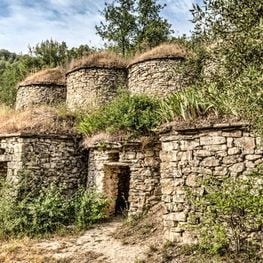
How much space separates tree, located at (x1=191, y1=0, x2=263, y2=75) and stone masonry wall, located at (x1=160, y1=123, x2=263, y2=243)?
1971mm

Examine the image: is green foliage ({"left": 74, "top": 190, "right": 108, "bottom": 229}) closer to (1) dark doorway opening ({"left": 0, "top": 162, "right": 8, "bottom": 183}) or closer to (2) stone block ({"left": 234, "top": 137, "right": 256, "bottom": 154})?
(1) dark doorway opening ({"left": 0, "top": 162, "right": 8, "bottom": 183})

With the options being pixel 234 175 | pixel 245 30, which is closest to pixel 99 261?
pixel 234 175

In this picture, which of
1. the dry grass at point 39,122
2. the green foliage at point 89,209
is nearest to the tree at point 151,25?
the dry grass at point 39,122

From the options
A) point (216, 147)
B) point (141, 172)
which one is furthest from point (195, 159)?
point (141, 172)

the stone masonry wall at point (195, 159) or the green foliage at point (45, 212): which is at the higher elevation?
the stone masonry wall at point (195, 159)

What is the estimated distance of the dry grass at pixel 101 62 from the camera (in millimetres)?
16062

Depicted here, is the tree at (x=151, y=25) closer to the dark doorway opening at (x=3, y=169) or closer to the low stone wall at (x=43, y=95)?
the low stone wall at (x=43, y=95)

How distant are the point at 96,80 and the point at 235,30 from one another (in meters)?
10.4

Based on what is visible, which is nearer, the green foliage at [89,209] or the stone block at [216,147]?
the stone block at [216,147]

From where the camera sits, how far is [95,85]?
52.1 ft

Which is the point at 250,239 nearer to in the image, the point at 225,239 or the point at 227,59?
the point at 225,239

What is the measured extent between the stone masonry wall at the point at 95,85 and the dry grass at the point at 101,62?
0.16 metres

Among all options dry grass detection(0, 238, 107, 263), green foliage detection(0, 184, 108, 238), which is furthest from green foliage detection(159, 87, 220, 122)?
dry grass detection(0, 238, 107, 263)

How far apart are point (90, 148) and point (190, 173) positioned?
15.0 feet
